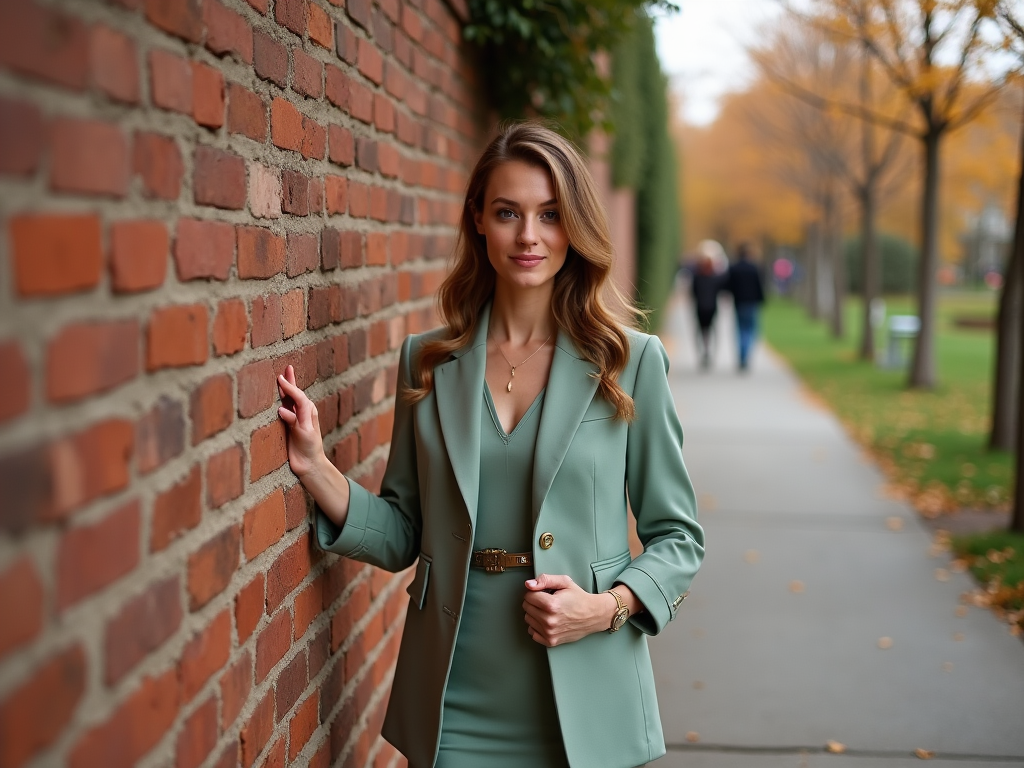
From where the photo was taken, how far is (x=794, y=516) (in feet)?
25.0

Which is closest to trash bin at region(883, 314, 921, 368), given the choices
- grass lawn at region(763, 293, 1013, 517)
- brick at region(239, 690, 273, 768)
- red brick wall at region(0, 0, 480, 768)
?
grass lawn at region(763, 293, 1013, 517)

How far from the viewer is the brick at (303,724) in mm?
2258

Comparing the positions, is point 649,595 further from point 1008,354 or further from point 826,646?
point 1008,354

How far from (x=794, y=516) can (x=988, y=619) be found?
2.24 meters

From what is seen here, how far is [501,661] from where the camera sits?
2402 mm

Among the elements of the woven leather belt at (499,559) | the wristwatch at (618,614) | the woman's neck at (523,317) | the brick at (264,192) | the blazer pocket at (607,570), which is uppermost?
the brick at (264,192)

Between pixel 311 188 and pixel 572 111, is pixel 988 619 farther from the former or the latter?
pixel 311 188

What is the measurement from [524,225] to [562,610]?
0.88 m

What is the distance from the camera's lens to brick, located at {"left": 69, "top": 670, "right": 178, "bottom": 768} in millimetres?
1292

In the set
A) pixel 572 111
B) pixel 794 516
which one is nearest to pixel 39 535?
pixel 572 111

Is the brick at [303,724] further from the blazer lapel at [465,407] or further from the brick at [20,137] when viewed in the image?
the brick at [20,137]

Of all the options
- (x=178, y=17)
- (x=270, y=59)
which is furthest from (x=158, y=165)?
(x=270, y=59)

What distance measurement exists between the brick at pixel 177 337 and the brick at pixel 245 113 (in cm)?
37

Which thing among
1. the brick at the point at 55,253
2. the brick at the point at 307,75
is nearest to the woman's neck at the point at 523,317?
the brick at the point at 307,75
